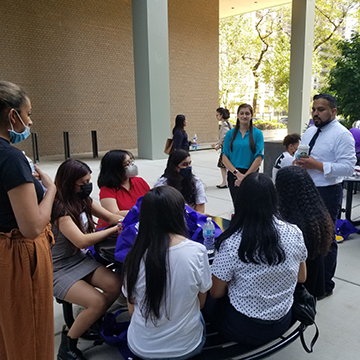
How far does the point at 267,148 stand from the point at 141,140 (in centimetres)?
533

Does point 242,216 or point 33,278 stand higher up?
point 242,216

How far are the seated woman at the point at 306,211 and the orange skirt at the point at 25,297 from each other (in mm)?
1641

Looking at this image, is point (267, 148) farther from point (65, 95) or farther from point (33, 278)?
point (65, 95)

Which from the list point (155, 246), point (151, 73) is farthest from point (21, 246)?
point (151, 73)

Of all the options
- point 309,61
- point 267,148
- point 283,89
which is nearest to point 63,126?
point 267,148

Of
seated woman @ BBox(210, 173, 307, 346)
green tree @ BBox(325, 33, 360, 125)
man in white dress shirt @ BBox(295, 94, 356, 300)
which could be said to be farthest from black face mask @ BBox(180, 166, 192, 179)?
green tree @ BBox(325, 33, 360, 125)

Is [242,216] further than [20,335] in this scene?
Yes

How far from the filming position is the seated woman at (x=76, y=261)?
7.65 ft

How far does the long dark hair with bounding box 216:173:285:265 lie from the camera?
76.6 inches

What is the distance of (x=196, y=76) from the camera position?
17.0m

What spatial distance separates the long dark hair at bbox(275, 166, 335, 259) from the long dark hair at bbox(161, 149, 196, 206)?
127 cm

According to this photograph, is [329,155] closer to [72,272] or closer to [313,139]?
[313,139]

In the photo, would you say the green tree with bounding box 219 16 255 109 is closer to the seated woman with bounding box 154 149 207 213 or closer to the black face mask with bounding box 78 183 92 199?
the seated woman with bounding box 154 149 207 213

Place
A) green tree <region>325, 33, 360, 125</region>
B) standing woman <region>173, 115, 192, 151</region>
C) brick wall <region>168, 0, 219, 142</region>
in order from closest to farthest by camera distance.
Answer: standing woman <region>173, 115, 192, 151</region> → green tree <region>325, 33, 360, 125</region> → brick wall <region>168, 0, 219, 142</region>
